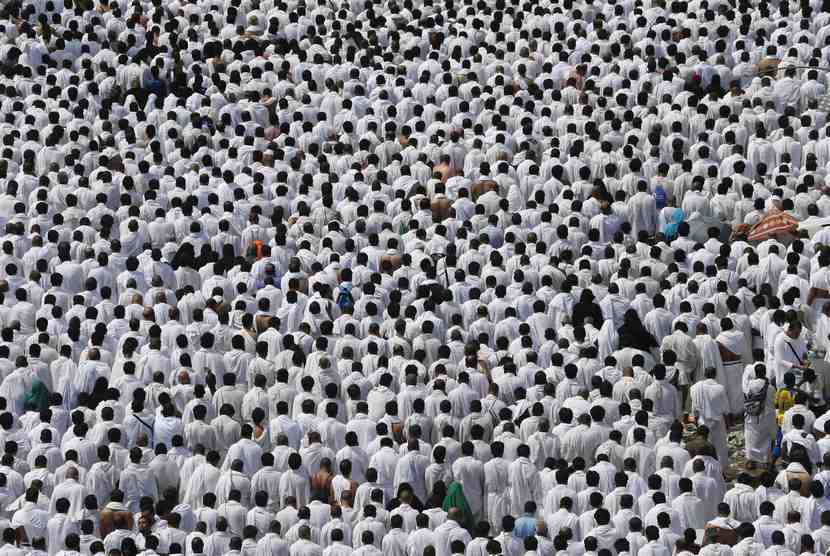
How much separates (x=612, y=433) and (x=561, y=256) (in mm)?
4822

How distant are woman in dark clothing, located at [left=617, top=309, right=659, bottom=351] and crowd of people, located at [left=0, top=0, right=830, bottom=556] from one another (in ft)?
0.13

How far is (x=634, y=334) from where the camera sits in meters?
27.9

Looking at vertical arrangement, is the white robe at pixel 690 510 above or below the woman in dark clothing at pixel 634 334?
below

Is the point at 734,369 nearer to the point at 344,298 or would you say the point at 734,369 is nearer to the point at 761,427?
the point at 761,427

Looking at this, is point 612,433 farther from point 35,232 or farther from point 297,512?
point 35,232

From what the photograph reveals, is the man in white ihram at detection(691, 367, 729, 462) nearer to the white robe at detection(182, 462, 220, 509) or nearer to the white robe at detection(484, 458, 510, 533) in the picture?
the white robe at detection(484, 458, 510, 533)

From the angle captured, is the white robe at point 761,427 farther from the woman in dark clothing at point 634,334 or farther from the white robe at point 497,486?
the white robe at point 497,486

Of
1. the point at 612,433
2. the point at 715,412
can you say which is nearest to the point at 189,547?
the point at 612,433

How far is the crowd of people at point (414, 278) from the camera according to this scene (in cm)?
2502

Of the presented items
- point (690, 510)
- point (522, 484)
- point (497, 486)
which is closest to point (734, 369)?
point (690, 510)

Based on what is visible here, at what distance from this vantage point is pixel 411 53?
3691 cm

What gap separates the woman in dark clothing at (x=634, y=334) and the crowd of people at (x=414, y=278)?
0.13 feet

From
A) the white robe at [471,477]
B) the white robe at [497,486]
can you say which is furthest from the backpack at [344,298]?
the white robe at [497,486]

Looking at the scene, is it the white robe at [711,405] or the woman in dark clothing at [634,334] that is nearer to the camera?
the white robe at [711,405]
